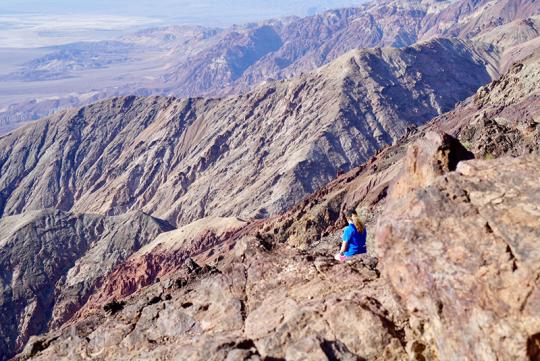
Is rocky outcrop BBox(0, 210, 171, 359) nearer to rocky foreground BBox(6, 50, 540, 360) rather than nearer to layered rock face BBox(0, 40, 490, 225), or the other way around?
layered rock face BBox(0, 40, 490, 225)

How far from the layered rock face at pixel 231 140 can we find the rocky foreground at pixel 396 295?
6008 cm

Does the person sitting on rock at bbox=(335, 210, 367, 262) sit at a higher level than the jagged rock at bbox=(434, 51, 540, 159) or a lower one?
higher

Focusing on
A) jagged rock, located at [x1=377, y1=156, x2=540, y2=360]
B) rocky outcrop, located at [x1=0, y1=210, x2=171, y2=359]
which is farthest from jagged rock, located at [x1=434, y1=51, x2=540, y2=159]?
rocky outcrop, located at [x1=0, y1=210, x2=171, y2=359]

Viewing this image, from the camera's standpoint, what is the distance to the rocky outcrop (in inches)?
2458

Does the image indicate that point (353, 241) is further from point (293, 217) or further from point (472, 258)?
point (293, 217)

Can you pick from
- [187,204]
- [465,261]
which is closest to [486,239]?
[465,261]

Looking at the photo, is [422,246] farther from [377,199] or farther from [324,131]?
[324,131]

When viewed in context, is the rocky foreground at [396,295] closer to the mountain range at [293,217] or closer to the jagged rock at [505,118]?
the mountain range at [293,217]

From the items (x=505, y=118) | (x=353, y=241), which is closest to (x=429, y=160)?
(x=353, y=241)

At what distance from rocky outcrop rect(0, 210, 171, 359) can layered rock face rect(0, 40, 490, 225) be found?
1587cm

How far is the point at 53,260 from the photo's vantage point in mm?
69312

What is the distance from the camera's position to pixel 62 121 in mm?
131000

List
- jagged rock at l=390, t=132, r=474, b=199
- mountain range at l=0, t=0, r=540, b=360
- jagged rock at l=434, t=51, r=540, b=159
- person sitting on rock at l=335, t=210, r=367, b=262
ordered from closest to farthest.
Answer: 1. mountain range at l=0, t=0, r=540, b=360
2. jagged rock at l=390, t=132, r=474, b=199
3. person sitting on rock at l=335, t=210, r=367, b=262
4. jagged rock at l=434, t=51, r=540, b=159

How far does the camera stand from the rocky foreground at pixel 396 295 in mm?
9031
